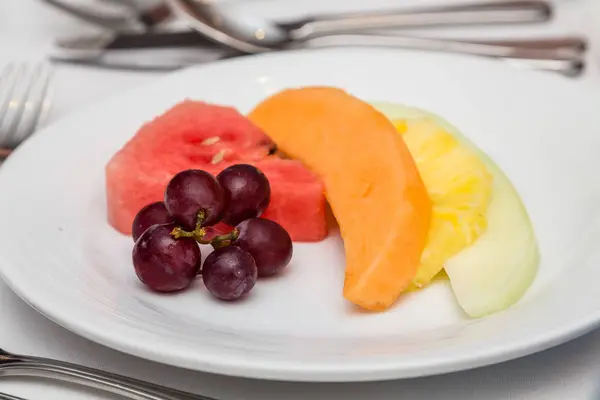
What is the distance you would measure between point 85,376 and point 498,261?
0.49 metres

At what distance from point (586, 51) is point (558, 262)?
94 cm

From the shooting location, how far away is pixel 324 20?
1.74m

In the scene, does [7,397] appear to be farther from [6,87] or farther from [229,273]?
[6,87]

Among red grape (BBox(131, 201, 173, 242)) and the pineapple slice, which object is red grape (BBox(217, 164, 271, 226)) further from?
the pineapple slice

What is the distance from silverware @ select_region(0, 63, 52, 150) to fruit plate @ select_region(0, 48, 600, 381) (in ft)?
0.46

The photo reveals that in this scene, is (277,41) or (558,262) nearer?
(558,262)

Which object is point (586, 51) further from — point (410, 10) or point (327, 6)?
point (327, 6)

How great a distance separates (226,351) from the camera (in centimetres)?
68

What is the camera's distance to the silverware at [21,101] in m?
1.28

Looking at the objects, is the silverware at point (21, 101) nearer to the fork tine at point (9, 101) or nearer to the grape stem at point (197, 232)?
the fork tine at point (9, 101)

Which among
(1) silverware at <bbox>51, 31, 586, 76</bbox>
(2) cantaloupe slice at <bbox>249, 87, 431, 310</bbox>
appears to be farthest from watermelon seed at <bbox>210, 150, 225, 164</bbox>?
(1) silverware at <bbox>51, 31, 586, 76</bbox>

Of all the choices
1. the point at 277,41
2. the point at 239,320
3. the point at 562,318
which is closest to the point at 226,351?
the point at 239,320

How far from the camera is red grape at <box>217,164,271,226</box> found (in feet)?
3.06

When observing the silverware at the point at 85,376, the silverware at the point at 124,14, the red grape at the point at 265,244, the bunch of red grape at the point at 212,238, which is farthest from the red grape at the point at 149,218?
the silverware at the point at 124,14
